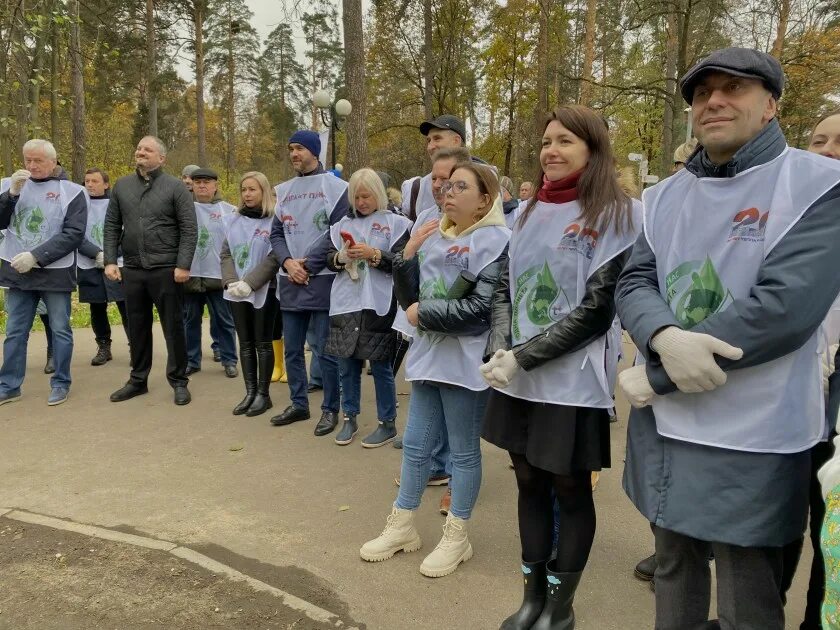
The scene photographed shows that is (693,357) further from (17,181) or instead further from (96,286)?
(96,286)

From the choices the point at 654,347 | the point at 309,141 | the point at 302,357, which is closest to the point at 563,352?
the point at 654,347

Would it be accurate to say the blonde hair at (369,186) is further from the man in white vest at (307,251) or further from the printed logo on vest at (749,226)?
the printed logo on vest at (749,226)

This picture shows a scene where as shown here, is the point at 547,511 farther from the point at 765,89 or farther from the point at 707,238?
the point at 765,89

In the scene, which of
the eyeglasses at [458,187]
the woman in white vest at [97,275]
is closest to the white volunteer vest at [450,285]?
the eyeglasses at [458,187]

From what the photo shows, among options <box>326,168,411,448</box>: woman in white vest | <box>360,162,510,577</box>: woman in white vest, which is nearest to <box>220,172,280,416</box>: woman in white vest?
<box>326,168,411,448</box>: woman in white vest

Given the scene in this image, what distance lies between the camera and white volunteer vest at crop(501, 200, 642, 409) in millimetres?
2443

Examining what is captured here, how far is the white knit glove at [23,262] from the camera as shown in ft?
18.1

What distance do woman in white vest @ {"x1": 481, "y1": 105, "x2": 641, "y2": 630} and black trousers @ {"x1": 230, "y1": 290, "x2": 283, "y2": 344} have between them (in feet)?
10.9

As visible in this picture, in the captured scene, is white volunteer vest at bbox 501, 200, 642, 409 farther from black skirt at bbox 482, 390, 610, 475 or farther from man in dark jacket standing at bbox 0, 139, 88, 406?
man in dark jacket standing at bbox 0, 139, 88, 406

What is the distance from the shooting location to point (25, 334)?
5809mm

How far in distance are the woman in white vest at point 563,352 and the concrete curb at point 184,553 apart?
2.65 feet

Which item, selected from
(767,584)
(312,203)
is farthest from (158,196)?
(767,584)

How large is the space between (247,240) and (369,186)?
5.06ft

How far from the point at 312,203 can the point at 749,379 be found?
390 cm
